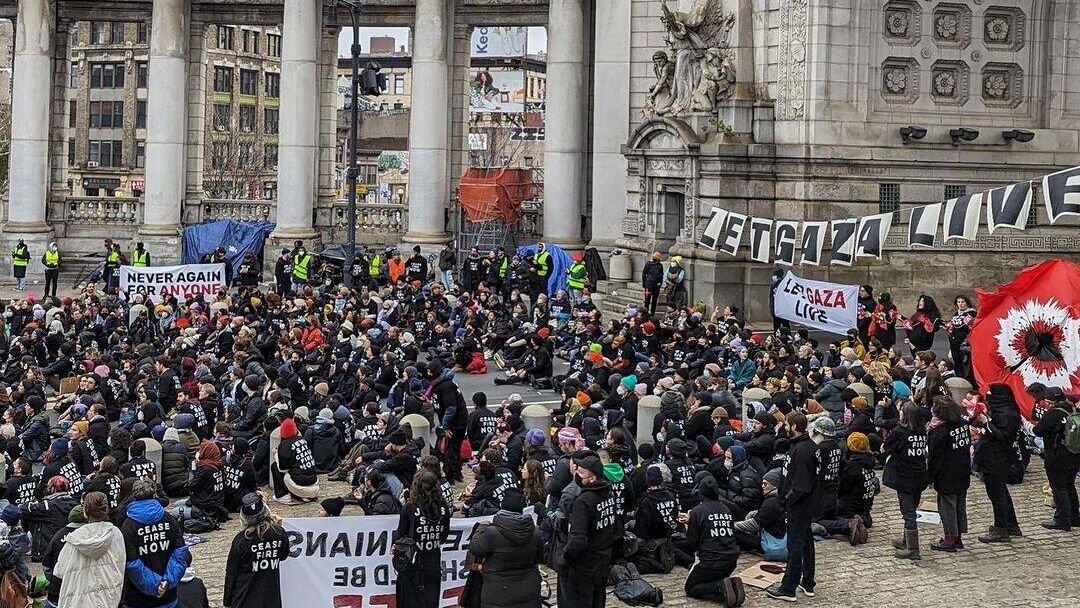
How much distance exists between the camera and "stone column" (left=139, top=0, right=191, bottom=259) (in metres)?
50.6

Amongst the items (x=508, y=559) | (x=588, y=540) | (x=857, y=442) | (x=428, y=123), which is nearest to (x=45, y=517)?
(x=508, y=559)

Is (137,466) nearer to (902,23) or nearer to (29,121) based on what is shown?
(902,23)

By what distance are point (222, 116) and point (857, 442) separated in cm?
8864

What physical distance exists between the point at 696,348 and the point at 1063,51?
1399 centimetres

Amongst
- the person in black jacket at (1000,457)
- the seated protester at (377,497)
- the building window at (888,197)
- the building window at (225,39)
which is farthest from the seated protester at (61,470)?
the building window at (225,39)

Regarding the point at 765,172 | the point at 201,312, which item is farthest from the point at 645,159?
the point at 201,312

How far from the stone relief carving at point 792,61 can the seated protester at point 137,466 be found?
68.8 feet

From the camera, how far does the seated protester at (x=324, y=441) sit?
2372 cm

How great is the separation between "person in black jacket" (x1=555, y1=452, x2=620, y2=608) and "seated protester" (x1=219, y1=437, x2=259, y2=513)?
22.1 ft

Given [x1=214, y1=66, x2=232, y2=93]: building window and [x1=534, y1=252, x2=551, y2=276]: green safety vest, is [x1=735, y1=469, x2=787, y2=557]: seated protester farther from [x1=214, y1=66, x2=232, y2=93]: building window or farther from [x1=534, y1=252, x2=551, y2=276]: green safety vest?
[x1=214, y1=66, x2=232, y2=93]: building window

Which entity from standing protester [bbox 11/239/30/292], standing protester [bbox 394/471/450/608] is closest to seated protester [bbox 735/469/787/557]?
standing protester [bbox 394/471/450/608]

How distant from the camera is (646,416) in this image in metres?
24.0

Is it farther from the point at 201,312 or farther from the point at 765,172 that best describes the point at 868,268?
the point at 201,312

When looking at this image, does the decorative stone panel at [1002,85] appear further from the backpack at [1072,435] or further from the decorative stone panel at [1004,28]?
the backpack at [1072,435]
